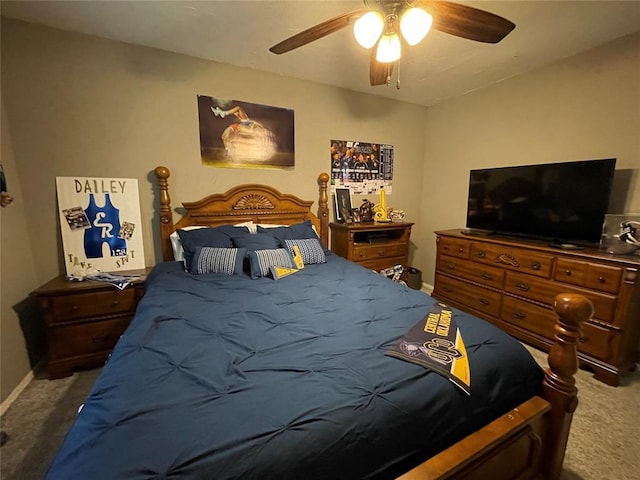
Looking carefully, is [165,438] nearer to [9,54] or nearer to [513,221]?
[9,54]

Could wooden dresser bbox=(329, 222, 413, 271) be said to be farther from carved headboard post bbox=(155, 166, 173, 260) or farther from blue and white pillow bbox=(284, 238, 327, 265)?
carved headboard post bbox=(155, 166, 173, 260)

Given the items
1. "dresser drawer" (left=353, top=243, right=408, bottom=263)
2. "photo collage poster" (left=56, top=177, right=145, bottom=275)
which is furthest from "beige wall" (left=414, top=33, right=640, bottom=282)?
"photo collage poster" (left=56, top=177, right=145, bottom=275)

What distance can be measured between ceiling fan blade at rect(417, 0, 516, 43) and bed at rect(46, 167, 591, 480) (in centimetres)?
127

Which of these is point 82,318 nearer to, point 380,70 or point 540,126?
point 380,70

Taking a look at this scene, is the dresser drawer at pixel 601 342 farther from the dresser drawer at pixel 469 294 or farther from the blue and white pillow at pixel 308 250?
the blue and white pillow at pixel 308 250

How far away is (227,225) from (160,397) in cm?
191

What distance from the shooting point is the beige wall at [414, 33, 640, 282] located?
2.13 metres

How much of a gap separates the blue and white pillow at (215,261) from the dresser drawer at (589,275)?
8.17ft

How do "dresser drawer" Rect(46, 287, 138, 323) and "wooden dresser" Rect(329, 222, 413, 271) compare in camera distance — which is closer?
"dresser drawer" Rect(46, 287, 138, 323)

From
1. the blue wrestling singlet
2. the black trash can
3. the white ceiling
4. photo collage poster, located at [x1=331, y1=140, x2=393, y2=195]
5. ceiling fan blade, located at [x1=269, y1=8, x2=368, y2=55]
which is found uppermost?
the white ceiling

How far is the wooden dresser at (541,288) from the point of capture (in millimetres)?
1893

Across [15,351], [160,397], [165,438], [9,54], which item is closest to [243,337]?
[160,397]

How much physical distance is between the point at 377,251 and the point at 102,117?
9.17 feet

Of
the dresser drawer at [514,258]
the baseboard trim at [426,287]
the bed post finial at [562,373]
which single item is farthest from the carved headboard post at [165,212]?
the baseboard trim at [426,287]
